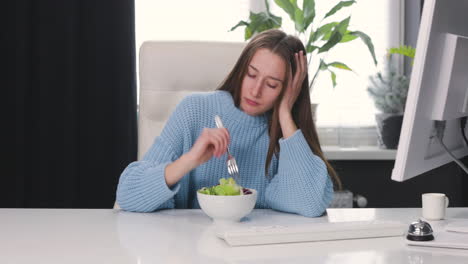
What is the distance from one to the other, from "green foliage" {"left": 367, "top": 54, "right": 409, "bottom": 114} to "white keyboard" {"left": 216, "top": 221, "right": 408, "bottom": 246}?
1.74 metres

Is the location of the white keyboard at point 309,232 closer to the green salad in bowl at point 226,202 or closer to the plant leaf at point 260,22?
the green salad in bowl at point 226,202

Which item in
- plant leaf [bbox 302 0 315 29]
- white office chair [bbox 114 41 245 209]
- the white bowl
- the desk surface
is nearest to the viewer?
the desk surface

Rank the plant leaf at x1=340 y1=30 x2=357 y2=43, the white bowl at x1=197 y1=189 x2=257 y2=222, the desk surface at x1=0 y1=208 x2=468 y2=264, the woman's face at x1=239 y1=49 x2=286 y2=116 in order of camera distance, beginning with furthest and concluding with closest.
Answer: the plant leaf at x1=340 y1=30 x2=357 y2=43
the woman's face at x1=239 y1=49 x2=286 y2=116
the white bowl at x1=197 y1=189 x2=257 y2=222
the desk surface at x1=0 y1=208 x2=468 y2=264

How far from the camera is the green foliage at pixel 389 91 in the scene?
285 centimetres

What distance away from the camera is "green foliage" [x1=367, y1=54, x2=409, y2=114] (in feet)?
9.35

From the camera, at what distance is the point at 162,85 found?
1.85 meters

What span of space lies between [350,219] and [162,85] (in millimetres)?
769

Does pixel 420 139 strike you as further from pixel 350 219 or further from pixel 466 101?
pixel 350 219

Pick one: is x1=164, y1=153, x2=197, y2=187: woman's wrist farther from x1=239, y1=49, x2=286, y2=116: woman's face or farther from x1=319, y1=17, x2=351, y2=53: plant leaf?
x1=319, y1=17, x2=351, y2=53: plant leaf

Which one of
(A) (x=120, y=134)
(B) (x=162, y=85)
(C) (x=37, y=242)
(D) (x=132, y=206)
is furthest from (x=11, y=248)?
(A) (x=120, y=134)

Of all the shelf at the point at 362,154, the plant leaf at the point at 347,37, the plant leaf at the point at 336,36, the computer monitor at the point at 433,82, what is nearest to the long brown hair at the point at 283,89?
the computer monitor at the point at 433,82

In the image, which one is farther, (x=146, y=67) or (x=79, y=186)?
(x=79, y=186)

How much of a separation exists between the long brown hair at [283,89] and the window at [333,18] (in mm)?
1332

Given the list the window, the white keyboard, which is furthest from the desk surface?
the window
